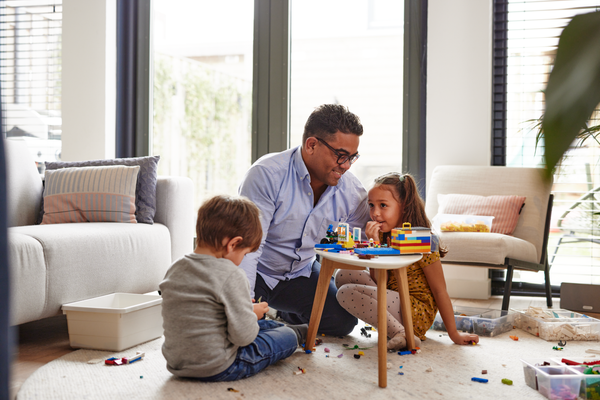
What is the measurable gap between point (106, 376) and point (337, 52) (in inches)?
113

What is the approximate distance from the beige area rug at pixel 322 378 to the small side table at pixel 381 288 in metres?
0.08

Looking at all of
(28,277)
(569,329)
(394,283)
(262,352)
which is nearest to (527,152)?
(569,329)

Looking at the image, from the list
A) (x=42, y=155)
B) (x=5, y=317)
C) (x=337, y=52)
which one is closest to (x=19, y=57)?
(x=42, y=155)

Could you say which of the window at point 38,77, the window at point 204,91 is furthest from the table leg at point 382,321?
the window at point 38,77

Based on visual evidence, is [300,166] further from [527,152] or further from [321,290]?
[527,152]

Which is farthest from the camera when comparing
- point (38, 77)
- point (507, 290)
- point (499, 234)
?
point (38, 77)

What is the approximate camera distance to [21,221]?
2.59 metres

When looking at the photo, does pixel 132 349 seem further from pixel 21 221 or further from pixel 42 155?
pixel 42 155

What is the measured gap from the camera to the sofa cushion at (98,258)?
199 centimetres

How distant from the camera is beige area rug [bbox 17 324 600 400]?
151 centimetres

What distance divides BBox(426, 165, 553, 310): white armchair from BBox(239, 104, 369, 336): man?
2.32 feet

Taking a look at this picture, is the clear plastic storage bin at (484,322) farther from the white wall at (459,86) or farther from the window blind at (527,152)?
the window blind at (527,152)

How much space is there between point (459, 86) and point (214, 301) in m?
2.49

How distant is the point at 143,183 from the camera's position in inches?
107
